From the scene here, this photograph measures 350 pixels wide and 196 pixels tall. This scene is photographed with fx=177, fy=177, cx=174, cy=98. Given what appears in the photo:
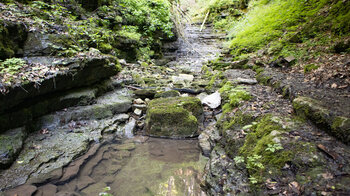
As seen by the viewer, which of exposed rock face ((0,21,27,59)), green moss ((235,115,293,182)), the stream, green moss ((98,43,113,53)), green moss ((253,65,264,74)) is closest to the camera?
green moss ((235,115,293,182))

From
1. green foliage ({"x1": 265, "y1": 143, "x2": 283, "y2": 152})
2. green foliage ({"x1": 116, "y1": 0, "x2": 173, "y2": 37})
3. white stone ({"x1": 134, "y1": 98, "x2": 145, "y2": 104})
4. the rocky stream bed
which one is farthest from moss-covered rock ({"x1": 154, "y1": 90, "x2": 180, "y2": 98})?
green foliage ({"x1": 116, "y1": 0, "x2": 173, "y2": 37})

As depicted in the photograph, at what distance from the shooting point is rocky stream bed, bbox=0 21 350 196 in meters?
2.28

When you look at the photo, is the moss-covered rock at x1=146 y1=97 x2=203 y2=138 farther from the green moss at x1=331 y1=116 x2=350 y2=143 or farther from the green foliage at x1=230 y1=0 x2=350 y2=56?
the green foliage at x1=230 y1=0 x2=350 y2=56

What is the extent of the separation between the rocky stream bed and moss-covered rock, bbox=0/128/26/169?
2 cm

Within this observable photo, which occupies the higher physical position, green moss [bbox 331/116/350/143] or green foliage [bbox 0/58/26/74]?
green foliage [bbox 0/58/26/74]

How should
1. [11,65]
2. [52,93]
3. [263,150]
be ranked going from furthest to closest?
1. [52,93]
2. [11,65]
3. [263,150]

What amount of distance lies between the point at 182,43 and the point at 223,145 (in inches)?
497

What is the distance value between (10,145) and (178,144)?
11.7ft

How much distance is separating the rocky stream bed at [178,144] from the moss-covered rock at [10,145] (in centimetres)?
2

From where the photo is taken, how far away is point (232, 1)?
1816 cm

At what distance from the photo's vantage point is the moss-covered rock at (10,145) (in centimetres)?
329

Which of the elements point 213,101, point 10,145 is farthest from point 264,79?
point 10,145

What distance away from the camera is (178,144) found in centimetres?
459

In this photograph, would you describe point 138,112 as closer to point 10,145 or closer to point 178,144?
point 178,144
